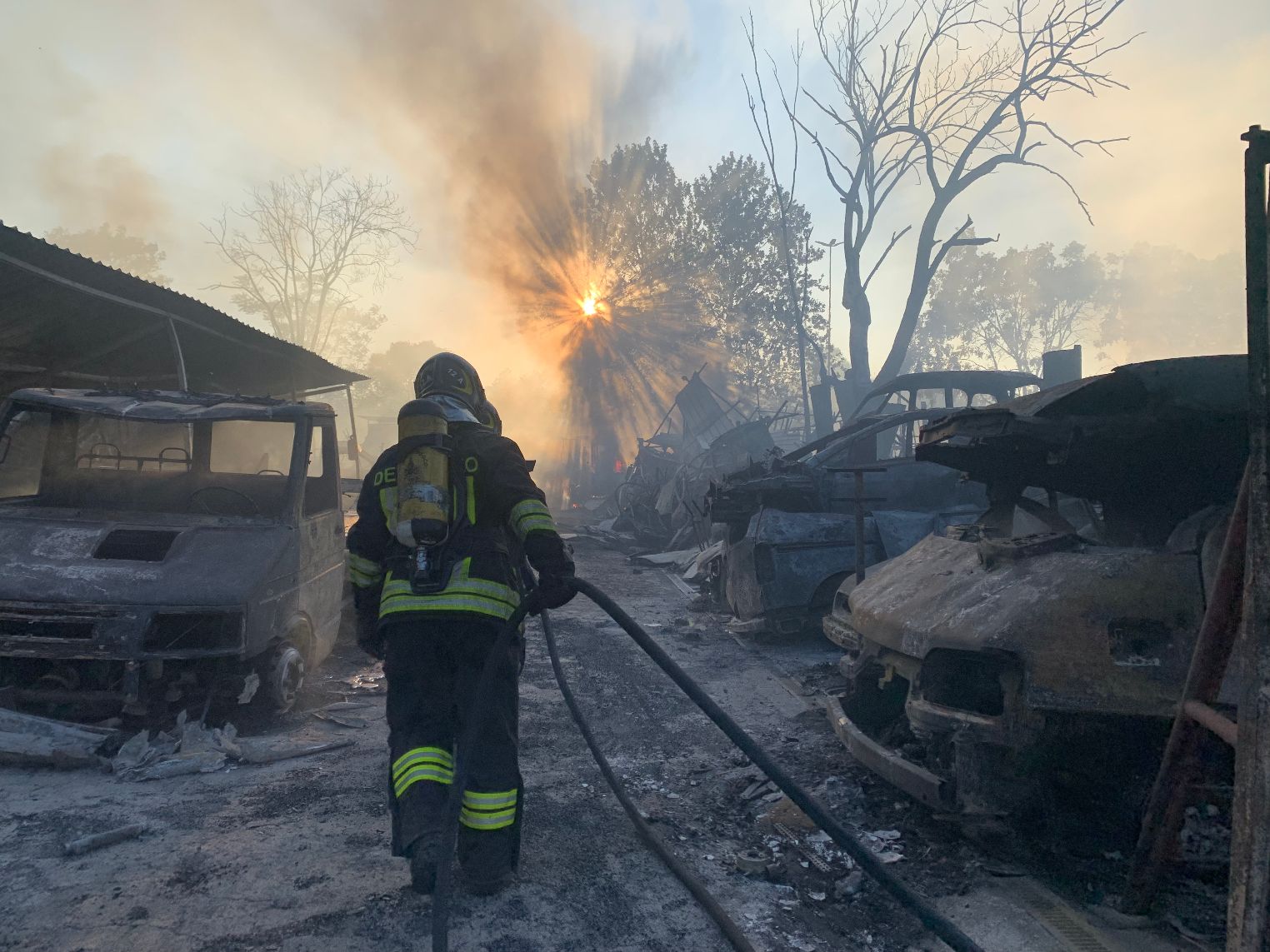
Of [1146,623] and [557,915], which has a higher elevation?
[1146,623]

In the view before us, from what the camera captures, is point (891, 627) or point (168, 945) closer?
point (168, 945)

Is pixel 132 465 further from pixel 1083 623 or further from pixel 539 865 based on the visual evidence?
pixel 1083 623

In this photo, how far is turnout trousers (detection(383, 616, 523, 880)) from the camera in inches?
102

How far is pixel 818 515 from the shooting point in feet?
23.3

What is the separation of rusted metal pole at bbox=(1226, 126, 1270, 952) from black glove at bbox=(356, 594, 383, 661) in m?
2.69

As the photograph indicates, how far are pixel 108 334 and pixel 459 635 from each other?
840 cm

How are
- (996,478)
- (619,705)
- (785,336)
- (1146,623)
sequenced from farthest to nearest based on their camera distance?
(785,336)
(619,705)
(996,478)
(1146,623)

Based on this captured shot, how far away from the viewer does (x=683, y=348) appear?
3209 centimetres

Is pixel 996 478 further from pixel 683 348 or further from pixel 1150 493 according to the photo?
pixel 683 348

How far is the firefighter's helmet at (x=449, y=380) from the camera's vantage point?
125 inches

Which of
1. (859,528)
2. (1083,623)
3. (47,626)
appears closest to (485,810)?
(1083,623)

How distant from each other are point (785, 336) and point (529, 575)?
96.0 feet

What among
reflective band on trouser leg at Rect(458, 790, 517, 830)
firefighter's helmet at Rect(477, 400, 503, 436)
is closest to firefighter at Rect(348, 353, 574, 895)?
reflective band on trouser leg at Rect(458, 790, 517, 830)

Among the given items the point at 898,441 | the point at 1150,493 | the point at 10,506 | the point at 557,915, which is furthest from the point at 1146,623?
the point at 898,441
